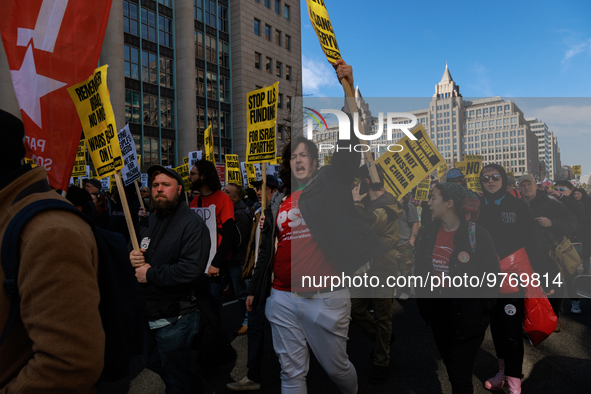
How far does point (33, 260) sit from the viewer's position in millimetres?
1152

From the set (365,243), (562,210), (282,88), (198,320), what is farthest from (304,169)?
(282,88)

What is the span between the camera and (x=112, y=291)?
4.69ft

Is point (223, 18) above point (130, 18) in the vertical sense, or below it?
above

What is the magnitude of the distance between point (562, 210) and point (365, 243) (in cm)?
422

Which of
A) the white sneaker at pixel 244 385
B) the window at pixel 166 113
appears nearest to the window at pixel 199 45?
the window at pixel 166 113

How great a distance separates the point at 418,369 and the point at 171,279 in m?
2.83

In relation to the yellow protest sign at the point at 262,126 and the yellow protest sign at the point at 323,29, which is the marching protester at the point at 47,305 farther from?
the yellow protest sign at the point at 262,126

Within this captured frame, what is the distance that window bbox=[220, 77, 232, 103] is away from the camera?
36725 mm

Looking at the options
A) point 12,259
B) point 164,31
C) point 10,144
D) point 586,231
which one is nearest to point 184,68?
point 164,31

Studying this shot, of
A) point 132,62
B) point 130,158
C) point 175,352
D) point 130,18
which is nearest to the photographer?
point 175,352

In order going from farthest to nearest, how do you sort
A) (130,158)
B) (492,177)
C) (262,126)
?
(130,158) → (262,126) → (492,177)

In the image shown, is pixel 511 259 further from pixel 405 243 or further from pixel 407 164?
pixel 405 243

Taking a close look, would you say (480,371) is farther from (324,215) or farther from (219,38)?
(219,38)

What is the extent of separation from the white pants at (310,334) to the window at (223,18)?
38749 mm
